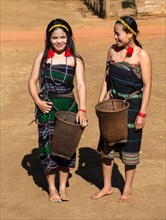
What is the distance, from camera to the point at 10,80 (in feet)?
34.9

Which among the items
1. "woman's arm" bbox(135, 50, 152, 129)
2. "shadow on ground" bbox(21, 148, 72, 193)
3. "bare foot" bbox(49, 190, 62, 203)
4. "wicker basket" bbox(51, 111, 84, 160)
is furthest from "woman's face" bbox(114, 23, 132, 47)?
"shadow on ground" bbox(21, 148, 72, 193)

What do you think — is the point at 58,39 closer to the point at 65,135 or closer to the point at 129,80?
the point at 129,80

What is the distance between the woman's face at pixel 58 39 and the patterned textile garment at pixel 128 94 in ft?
1.62

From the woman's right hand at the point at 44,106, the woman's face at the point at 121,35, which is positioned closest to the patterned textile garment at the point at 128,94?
the woman's face at the point at 121,35

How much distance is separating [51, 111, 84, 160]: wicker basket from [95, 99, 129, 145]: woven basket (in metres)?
0.22

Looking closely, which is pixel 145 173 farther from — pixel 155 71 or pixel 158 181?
pixel 155 71

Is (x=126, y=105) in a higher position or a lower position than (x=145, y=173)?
higher

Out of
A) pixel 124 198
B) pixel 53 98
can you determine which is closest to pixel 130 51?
pixel 53 98

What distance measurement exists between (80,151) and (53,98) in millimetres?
1988

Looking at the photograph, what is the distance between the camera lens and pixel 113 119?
216 inches

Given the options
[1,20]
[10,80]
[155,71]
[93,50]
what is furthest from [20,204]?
[1,20]

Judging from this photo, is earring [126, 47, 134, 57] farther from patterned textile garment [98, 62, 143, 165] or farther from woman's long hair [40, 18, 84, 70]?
woman's long hair [40, 18, 84, 70]

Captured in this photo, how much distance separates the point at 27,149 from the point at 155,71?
4.04 m

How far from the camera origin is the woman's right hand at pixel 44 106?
5.69 metres
